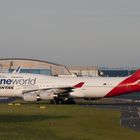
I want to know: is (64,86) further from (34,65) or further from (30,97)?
(34,65)

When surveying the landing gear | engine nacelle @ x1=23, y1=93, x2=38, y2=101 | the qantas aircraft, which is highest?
the qantas aircraft

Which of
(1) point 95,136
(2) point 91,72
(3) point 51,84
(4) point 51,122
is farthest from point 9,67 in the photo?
(1) point 95,136

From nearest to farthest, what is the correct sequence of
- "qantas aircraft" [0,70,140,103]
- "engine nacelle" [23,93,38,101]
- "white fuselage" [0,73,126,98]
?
1. "engine nacelle" [23,93,38,101]
2. "qantas aircraft" [0,70,140,103]
3. "white fuselage" [0,73,126,98]

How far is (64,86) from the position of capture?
244ft

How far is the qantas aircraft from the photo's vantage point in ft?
242

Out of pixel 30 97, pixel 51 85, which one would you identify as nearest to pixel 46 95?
pixel 30 97

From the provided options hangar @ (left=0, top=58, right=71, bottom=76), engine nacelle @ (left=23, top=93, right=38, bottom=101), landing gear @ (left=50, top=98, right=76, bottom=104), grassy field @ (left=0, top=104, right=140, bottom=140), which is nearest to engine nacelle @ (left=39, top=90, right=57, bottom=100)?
landing gear @ (left=50, top=98, right=76, bottom=104)

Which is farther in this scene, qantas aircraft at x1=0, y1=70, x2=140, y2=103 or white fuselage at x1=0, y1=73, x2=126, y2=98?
white fuselage at x1=0, y1=73, x2=126, y2=98

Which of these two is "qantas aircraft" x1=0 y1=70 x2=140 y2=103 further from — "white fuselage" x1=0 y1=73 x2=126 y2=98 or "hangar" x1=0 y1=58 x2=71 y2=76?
"hangar" x1=0 y1=58 x2=71 y2=76

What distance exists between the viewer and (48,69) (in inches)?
6152

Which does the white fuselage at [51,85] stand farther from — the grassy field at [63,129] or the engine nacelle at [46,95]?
the grassy field at [63,129]

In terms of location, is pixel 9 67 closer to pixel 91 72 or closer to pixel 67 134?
pixel 91 72

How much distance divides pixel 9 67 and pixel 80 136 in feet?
410

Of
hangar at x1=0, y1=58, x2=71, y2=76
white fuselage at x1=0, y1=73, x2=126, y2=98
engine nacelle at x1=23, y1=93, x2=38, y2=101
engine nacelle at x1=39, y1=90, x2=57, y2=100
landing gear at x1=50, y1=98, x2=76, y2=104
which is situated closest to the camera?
engine nacelle at x1=23, y1=93, x2=38, y2=101
